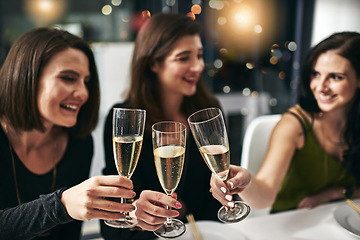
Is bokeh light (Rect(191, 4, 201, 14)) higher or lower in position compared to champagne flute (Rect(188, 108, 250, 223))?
higher

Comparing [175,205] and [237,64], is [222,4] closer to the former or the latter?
[237,64]

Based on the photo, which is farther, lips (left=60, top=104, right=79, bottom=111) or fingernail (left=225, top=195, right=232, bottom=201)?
lips (left=60, top=104, right=79, bottom=111)

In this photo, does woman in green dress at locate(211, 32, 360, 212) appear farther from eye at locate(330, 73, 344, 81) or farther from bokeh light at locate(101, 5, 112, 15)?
bokeh light at locate(101, 5, 112, 15)

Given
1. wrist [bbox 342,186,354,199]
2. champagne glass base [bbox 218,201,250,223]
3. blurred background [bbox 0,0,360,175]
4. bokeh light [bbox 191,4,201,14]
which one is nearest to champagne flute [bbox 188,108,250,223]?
champagne glass base [bbox 218,201,250,223]

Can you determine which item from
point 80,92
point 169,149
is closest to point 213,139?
point 169,149

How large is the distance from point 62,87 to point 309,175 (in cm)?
104

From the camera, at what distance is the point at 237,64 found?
3.55m

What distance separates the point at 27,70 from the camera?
895mm

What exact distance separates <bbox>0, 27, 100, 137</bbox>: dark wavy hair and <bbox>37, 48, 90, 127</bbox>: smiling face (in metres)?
0.02

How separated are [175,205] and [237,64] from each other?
9.90ft

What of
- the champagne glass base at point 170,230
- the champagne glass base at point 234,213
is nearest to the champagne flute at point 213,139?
the champagne glass base at point 234,213

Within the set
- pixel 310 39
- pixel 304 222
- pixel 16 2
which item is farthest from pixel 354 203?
pixel 16 2

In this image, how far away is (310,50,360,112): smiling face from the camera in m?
1.00

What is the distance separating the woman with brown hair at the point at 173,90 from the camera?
1175 millimetres
